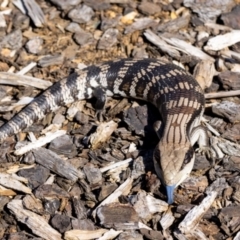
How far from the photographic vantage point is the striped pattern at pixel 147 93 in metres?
7.26

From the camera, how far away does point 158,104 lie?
26.3 feet

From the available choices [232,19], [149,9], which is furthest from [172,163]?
[149,9]

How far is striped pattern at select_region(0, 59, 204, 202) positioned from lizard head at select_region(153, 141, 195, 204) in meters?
0.01

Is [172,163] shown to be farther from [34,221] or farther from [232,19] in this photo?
[232,19]

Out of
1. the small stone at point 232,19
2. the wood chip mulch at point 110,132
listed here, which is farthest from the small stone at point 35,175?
the small stone at point 232,19

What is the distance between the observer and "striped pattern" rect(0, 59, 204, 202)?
726 centimetres

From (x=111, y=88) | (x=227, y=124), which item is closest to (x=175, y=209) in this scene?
(x=227, y=124)

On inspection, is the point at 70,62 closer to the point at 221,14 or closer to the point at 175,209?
the point at 221,14

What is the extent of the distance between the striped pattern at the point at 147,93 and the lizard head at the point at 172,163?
1 cm

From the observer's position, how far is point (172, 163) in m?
6.79

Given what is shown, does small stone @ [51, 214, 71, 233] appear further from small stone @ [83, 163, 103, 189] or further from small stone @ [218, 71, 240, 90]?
small stone @ [218, 71, 240, 90]

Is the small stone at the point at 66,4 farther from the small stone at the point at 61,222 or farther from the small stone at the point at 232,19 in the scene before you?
the small stone at the point at 61,222

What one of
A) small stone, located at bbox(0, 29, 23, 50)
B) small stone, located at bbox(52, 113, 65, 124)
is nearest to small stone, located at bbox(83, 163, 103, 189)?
small stone, located at bbox(52, 113, 65, 124)

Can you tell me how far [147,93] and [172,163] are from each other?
65.6 inches
